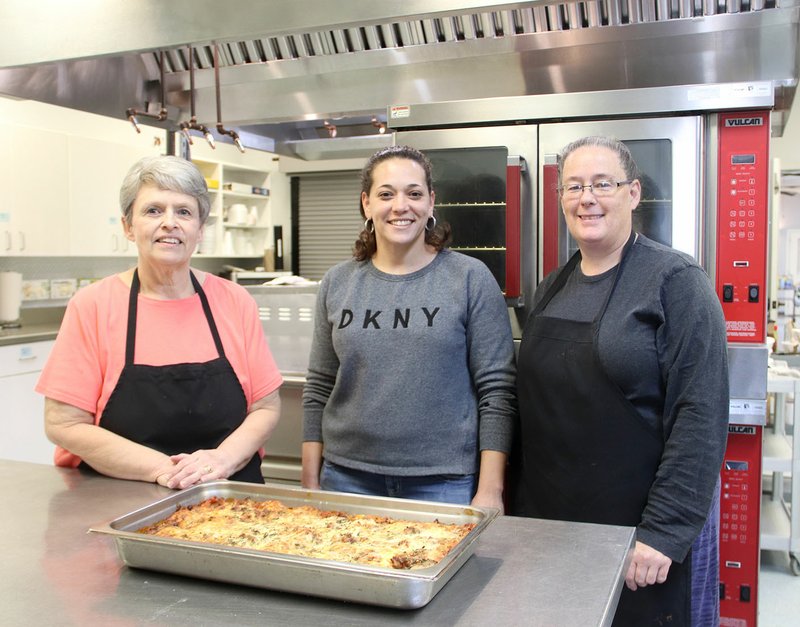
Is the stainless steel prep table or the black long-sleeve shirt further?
the black long-sleeve shirt

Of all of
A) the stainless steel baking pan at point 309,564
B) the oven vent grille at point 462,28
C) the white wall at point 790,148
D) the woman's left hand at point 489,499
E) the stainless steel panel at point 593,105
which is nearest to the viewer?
the stainless steel baking pan at point 309,564

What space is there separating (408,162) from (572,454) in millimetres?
905

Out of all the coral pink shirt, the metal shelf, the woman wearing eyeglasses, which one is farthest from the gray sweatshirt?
the metal shelf

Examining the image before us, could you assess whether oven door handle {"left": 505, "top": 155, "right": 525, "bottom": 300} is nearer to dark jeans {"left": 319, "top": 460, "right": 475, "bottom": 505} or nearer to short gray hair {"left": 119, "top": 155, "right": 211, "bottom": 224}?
dark jeans {"left": 319, "top": 460, "right": 475, "bottom": 505}

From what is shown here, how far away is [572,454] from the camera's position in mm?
1829

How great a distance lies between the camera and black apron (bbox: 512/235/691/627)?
1.74m

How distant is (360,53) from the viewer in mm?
3240

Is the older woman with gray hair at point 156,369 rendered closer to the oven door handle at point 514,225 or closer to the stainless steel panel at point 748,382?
the oven door handle at point 514,225

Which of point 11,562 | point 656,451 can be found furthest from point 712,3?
point 11,562

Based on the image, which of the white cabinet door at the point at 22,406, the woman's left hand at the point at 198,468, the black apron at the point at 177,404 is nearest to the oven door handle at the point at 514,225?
the black apron at the point at 177,404

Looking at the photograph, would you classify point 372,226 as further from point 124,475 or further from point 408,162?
point 124,475

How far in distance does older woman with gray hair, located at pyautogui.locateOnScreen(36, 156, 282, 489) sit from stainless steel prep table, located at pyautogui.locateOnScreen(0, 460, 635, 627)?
0.27 m

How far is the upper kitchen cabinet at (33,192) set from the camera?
5105 mm

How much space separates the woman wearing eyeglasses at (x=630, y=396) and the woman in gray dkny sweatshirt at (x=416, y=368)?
12cm
